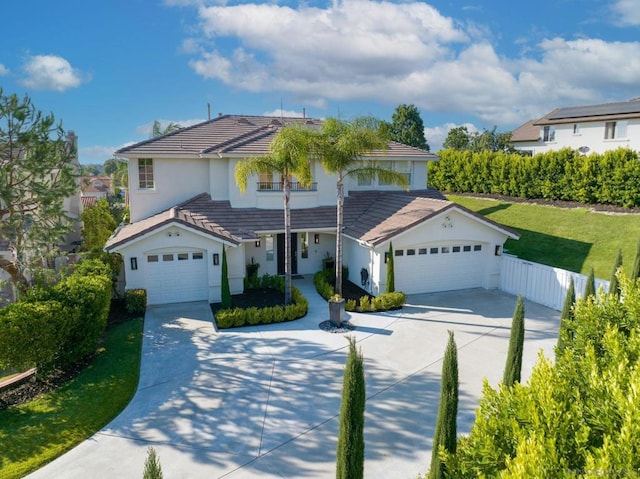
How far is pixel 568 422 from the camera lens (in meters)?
4.63

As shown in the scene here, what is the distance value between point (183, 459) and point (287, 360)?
188 inches

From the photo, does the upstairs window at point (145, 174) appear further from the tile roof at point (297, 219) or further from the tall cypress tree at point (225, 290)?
the tall cypress tree at point (225, 290)

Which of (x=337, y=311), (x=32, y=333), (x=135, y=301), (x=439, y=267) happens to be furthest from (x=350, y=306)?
(x=32, y=333)

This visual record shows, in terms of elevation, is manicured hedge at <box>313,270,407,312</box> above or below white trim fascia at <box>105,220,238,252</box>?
below

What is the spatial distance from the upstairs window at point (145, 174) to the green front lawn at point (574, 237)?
19015 millimetres

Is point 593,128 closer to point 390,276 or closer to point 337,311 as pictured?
point 390,276

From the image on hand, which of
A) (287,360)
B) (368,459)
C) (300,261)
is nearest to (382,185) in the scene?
(300,261)

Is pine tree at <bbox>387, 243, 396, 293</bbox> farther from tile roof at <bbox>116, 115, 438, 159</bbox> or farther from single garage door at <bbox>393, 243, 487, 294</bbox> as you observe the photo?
tile roof at <bbox>116, 115, 438, 159</bbox>

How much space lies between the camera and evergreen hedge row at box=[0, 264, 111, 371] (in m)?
10.5

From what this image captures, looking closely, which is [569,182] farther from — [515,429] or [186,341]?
[515,429]

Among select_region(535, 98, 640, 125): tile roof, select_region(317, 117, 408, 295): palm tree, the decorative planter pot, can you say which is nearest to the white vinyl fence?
select_region(317, 117, 408, 295): palm tree

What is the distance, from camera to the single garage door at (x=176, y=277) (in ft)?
58.1

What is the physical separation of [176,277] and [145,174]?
6233 millimetres

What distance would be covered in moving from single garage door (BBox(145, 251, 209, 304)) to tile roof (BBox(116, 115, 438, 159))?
5.49m
